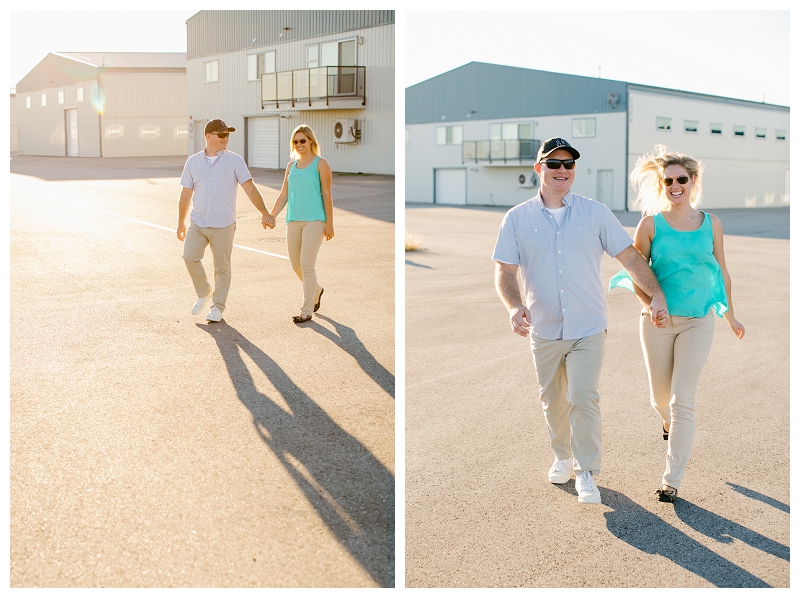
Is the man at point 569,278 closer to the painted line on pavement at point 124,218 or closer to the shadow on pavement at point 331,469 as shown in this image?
the shadow on pavement at point 331,469

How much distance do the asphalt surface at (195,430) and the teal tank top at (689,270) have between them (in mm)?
A: 1545

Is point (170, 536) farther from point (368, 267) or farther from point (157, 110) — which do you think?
point (157, 110)

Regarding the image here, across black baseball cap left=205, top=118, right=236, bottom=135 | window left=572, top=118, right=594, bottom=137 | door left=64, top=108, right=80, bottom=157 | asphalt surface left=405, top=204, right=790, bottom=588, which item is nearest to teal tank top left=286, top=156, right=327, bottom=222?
black baseball cap left=205, top=118, right=236, bottom=135

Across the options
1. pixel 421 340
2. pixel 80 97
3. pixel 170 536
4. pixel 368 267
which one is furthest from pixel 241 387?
pixel 80 97

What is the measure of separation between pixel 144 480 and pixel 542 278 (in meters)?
1.94

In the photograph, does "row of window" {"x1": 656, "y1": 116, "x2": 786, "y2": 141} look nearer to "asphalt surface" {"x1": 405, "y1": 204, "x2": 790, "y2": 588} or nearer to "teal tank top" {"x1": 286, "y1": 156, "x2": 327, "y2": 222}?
"asphalt surface" {"x1": 405, "y1": 204, "x2": 790, "y2": 588}

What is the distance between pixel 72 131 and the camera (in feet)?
132

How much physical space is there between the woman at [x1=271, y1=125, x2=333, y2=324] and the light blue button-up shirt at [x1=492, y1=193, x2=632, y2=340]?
298cm

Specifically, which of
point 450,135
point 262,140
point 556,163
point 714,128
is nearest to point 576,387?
point 556,163

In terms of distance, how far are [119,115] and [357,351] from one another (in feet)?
126

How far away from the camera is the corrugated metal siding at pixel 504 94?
3825 cm

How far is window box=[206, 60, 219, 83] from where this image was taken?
27278 mm

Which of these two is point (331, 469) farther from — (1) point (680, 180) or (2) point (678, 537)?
(1) point (680, 180)
